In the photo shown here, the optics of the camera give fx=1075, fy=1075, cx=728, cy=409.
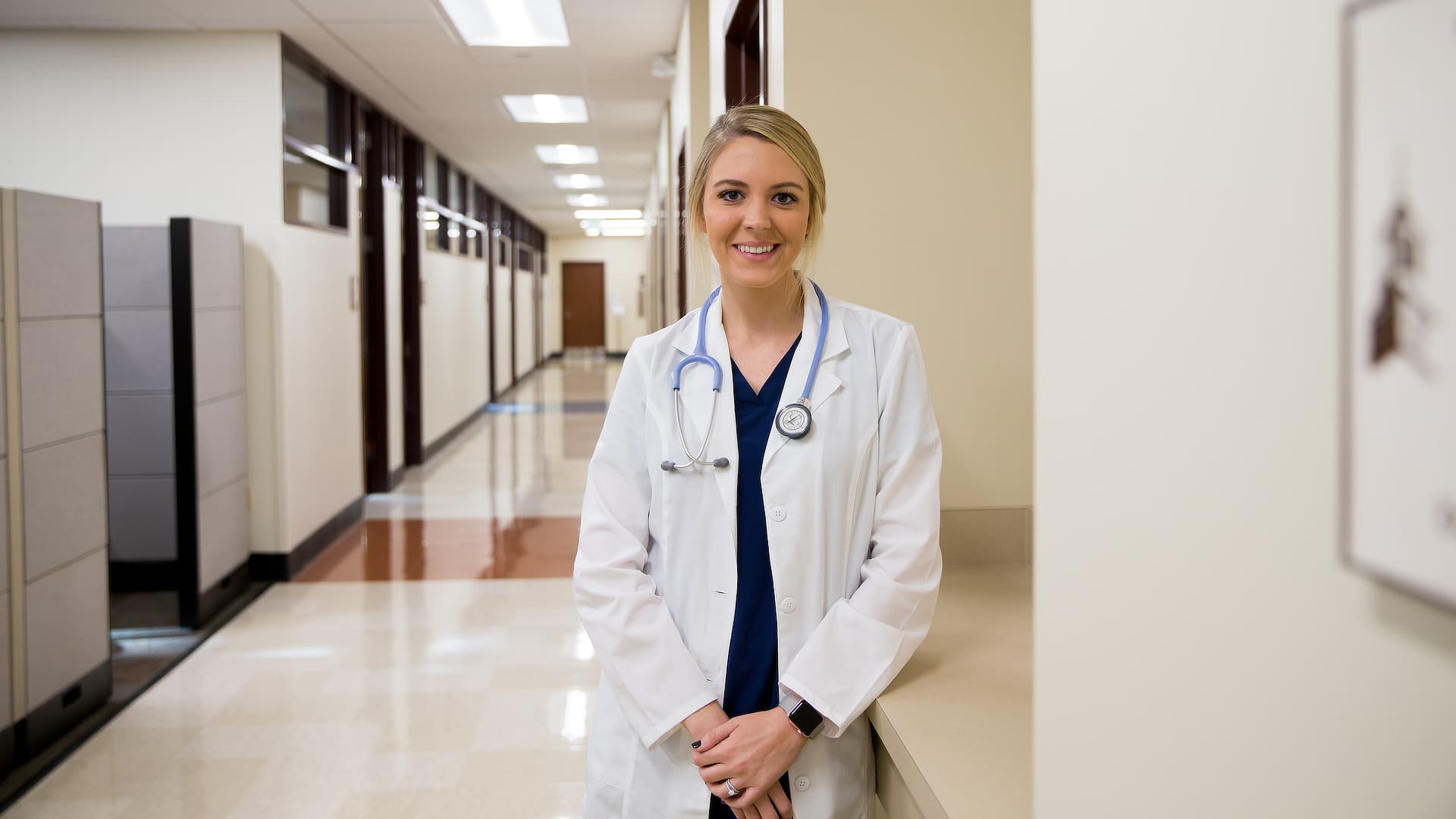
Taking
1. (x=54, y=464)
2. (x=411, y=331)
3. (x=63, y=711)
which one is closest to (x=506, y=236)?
(x=411, y=331)

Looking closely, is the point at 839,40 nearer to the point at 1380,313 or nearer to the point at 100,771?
the point at 1380,313

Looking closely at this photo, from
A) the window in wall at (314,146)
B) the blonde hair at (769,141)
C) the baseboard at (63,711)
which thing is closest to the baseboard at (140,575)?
the baseboard at (63,711)

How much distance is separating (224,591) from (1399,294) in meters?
6.09

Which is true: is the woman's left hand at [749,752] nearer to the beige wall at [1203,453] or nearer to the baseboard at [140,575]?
the beige wall at [1203,453]

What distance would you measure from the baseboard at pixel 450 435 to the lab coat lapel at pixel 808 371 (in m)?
9.03

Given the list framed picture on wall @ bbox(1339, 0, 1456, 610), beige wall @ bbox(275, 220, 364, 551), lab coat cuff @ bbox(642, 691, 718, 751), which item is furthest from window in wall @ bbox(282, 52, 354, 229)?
framed picture on wall @ bbox(1339, 0, 1456, 610)

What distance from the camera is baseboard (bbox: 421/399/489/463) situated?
423 inches

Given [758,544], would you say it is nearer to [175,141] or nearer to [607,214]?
[175,141]

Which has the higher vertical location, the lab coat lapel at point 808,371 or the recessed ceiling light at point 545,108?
the recessed ceiling light at point 545,108

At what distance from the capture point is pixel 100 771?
3.62 meters

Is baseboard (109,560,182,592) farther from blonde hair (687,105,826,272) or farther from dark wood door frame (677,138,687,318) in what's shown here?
Result: blonde hair (687,105,826,272)

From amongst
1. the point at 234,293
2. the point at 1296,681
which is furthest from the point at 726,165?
the point at 234,293

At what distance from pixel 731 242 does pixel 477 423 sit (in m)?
12.1

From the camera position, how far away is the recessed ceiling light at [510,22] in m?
6.23
